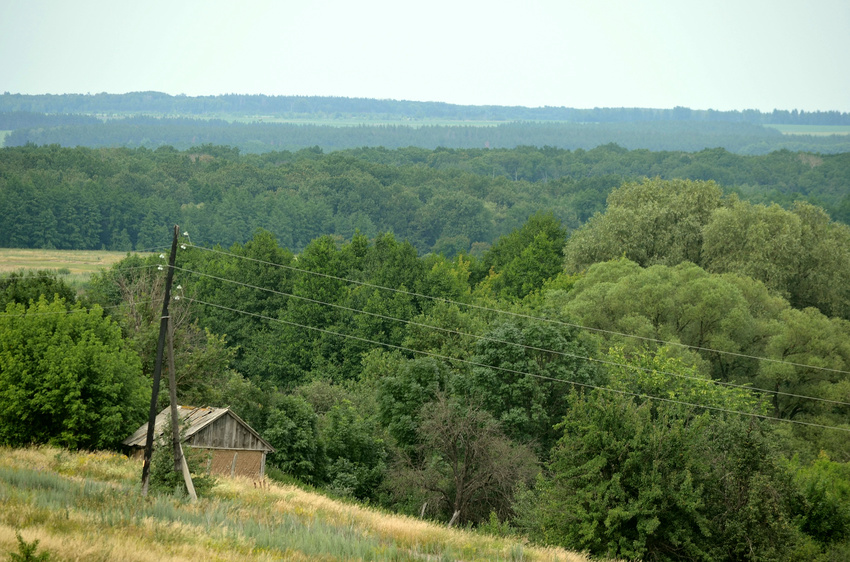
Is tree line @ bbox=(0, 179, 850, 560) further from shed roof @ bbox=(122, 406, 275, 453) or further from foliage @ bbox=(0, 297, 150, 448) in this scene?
shed roof @ bbox=(122, 406, 275, 453)

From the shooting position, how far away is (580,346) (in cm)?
4550

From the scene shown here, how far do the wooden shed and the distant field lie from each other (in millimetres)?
74077

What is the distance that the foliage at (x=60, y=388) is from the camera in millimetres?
35781

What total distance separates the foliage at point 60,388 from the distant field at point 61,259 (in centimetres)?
7087

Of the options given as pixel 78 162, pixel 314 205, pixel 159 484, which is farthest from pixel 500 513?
pixel 78 162

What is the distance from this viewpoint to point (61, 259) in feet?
417

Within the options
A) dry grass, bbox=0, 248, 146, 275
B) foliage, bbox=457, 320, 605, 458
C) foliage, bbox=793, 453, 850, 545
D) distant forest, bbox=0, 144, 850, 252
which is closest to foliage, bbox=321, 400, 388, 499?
foliage, bbox=457, 320, 605, 458

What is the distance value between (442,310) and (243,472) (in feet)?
75.2

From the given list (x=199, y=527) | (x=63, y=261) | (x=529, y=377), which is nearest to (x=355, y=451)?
(x=529, y=377)

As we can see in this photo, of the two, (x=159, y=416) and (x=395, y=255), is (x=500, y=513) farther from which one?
(x=395, y=255)

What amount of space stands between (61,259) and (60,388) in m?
98.8

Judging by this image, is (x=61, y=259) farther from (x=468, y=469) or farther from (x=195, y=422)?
(x=468, y=469)

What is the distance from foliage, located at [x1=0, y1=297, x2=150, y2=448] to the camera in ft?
117

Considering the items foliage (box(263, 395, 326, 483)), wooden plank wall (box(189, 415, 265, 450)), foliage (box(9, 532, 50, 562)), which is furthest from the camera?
foliage (box(263, 395, 326, 483))
